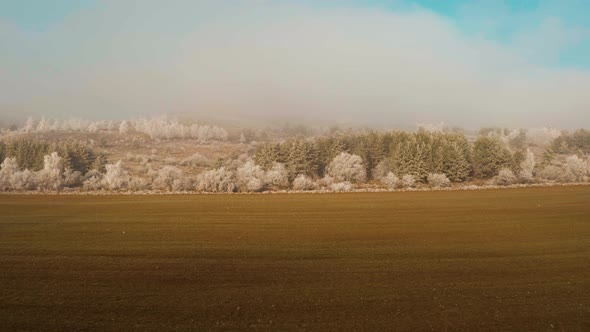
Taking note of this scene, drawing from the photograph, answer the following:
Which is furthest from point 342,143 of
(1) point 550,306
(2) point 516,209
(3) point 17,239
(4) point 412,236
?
(1) point 550,306

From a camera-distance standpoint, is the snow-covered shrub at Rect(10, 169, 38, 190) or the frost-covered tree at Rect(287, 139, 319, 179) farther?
the frost-covered tree at Rect(287, 139, 319, 179)

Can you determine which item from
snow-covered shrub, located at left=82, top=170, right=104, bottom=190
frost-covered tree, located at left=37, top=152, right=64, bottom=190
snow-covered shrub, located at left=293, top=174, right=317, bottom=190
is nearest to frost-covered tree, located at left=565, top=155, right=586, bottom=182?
snow-covered shrub, located at left=293, top=174, right=317, bottom=190

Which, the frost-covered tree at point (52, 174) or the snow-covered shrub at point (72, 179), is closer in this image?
the frost-covered tree at point (52, 174)

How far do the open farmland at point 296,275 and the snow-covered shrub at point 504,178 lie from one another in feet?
192

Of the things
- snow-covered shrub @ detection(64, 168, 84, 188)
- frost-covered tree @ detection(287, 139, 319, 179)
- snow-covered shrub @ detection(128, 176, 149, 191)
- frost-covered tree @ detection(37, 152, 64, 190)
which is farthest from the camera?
frost-covered tree @ detection(287, 139, 319, 179)

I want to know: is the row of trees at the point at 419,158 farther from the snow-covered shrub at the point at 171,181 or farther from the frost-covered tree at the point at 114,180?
the frost-covered tree at the point at 114,180

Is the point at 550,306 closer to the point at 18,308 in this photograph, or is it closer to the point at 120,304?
the point at 120,304

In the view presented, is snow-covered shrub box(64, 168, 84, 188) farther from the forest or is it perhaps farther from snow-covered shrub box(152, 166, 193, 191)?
snow-covered shrub box(152, 166, 193, 191)

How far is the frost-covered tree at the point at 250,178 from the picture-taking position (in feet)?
289

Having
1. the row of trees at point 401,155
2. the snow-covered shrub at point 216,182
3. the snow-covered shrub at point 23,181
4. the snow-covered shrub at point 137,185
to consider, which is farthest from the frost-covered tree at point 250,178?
the snow-covered shrub at point 23,181

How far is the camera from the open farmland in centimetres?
1471

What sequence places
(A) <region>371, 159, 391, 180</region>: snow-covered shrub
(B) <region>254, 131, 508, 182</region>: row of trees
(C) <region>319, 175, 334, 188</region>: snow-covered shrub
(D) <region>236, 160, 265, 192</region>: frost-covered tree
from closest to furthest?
(D) <region>236, 160, 265, 192</region>: frost-covered tree → (B) <region>254, 131, 508, 182</region>: row of trees → (C) <region>319, 175, 334, 188</region>: snow-covered shrub → (A) <region>371, 159, 391, 180</region>: snow-covered shrub

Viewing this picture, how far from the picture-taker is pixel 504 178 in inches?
3659

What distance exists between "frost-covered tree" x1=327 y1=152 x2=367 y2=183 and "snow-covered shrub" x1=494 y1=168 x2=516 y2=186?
32.2 m
